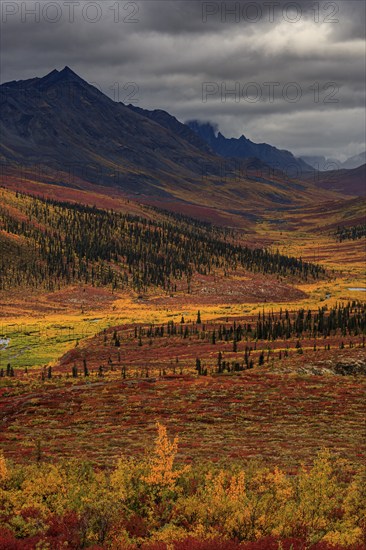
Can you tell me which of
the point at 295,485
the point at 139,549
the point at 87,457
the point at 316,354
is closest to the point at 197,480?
the point at 295,485

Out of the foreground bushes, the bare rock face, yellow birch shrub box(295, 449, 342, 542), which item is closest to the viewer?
the foreground bushes

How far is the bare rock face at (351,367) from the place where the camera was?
65312 mm

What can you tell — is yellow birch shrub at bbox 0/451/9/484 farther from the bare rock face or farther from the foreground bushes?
the bare rock face

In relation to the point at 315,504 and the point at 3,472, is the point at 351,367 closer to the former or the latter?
the point at 315,504

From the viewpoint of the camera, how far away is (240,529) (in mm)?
18906

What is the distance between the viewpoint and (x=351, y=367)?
6600cm

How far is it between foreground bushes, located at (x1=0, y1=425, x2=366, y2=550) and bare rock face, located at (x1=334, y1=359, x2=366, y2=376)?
42.1 m

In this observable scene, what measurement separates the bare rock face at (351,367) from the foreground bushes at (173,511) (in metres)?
42.1

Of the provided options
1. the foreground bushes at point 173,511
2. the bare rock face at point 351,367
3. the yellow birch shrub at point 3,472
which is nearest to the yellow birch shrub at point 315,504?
the foreground bushes at point 173,511

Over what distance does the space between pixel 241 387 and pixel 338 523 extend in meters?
37.4

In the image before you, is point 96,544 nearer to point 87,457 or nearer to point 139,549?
point 139,549

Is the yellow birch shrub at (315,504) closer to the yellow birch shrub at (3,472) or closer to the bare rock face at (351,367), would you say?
the yellow birch shrub at (3,472)

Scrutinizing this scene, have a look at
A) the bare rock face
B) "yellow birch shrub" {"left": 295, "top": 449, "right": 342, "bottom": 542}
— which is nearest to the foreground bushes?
"yellow birch shrub" {"left": 295, "top": 449, "right": 342, "bottom": 542}

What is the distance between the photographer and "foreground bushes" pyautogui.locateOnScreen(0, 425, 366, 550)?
18.2m
